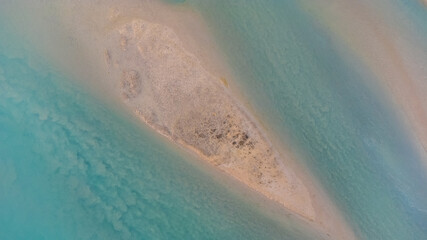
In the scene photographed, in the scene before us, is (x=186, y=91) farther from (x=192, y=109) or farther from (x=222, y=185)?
(x=222, y=185)

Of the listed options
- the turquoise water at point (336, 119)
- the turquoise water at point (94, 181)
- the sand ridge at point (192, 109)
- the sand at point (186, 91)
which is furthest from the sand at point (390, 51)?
the turquoise water at point (94, 181)

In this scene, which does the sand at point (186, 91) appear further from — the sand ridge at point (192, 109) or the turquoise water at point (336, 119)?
the turquoise water at point (336, 119)

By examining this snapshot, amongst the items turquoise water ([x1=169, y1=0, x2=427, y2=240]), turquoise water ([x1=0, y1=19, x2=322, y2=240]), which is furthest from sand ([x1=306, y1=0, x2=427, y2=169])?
turquoise water ([x1=0, y1=19, x2=322, y2=240])

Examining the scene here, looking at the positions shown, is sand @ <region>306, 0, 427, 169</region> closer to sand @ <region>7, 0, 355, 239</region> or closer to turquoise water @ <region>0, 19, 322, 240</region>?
sand @ <region>7, 0, 355, 239</region>

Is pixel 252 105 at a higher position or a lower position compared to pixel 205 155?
higher

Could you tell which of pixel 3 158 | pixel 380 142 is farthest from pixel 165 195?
pixel 380 142

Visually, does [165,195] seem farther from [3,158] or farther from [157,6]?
[157,6]
